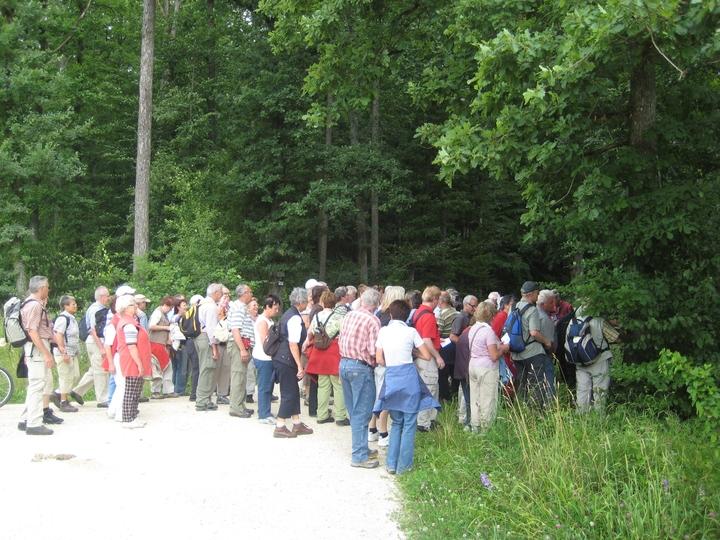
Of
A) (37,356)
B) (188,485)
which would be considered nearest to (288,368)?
(188,485)

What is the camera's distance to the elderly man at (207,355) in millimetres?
11289

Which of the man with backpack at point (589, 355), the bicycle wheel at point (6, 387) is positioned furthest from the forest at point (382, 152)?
the bicycle wheel at point (6, 387)

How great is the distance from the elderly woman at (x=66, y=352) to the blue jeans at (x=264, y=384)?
9.83ft

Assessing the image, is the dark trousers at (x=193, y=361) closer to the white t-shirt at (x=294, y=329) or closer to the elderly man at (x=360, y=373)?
the white t-shirt at (x=294, y=329)

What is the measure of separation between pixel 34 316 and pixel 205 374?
3.03 metres

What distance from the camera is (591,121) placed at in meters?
8.84

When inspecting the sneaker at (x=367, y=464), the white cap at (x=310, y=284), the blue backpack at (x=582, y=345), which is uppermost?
the white cap at (x=310, y=284)

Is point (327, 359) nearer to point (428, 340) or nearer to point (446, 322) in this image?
point (446, 322)

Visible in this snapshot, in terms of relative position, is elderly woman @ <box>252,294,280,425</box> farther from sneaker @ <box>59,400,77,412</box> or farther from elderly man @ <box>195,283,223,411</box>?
sneaker @ <box>59,400,77,412</box>

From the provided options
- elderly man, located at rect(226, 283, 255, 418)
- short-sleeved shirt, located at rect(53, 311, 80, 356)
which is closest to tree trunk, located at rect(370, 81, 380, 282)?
elderly man, located at rect(226, 283, 255, 418)

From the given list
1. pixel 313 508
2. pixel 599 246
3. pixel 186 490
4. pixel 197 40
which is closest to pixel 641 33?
pixel 599 246

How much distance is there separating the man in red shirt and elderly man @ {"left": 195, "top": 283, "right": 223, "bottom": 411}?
11.5ft

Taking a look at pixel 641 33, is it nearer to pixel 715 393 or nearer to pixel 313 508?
pixel 715 393

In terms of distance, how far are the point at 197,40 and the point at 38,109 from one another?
7.90m
